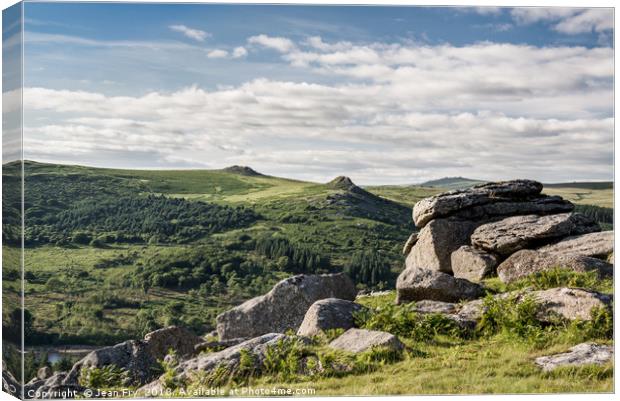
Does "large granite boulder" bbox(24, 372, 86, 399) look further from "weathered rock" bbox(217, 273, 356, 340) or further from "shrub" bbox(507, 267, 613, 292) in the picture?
"shrub" bbox(507, 267, 613, 292)

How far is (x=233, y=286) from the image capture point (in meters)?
79.2

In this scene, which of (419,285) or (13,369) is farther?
(419,285)

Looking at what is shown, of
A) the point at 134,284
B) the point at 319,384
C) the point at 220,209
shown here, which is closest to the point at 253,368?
the point at 319,384

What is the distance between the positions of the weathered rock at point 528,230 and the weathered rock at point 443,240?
121 centimetres

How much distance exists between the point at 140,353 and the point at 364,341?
5.60 meters

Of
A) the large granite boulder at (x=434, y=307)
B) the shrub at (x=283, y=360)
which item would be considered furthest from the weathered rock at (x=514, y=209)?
the shrub at (x=283, y=360)

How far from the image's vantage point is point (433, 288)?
68.1 ft

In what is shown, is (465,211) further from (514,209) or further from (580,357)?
(580,357)

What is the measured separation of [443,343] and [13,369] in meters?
10.1

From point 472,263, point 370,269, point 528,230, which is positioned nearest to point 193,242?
point 370,269

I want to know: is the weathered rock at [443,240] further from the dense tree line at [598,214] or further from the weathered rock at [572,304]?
the weathered rock at [572,304]

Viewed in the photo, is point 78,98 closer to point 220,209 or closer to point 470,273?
point 470,273

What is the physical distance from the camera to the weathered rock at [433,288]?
20641 millimetres

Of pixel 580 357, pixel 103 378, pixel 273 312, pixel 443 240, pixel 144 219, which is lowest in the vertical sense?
pixel 144 219
